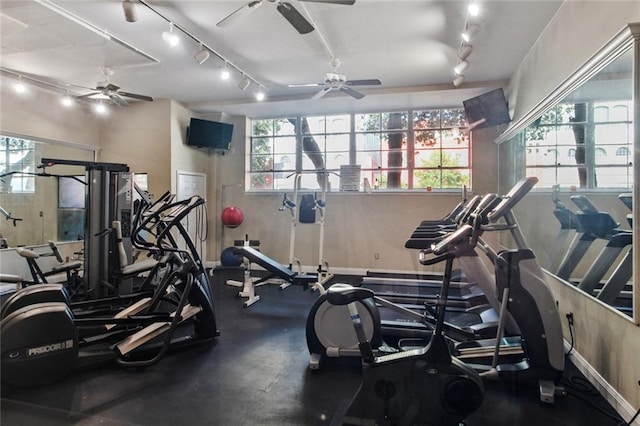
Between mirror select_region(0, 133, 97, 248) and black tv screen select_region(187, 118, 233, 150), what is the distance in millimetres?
1963

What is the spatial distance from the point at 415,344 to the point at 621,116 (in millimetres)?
2428

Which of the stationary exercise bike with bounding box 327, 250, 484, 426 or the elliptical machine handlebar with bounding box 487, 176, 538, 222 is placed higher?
the elliptical machine handlebar with bounding box 487, 176, 538, 222

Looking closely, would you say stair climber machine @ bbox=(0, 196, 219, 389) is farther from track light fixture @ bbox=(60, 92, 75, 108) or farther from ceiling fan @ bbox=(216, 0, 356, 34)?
track light fixture @ bbox=(60, 92, 75, 108)

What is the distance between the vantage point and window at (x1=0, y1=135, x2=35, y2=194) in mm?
5395

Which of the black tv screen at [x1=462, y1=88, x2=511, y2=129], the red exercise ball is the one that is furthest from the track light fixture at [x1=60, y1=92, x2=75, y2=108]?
the black tv screen at [x1=462, y1=88, x2=511, y2=129]

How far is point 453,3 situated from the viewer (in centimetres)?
348

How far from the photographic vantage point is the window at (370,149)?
259 inches

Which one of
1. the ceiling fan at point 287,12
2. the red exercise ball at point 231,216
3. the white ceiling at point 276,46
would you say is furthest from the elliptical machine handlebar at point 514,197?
the red exercise ball at point 231,216

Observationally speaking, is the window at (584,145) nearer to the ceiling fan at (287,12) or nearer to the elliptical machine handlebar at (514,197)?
the elliptical machine handlebar at (514,197)

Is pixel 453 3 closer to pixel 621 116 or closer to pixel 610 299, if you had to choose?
pixel 621 116

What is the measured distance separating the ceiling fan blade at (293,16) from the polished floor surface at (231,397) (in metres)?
3.01

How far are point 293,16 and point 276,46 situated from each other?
1481 millimetres


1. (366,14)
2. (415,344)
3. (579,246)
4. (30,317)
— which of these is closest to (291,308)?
(415,344)

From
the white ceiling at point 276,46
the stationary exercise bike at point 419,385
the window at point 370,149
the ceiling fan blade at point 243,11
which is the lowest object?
the stationary exercise bike at point 419,385
